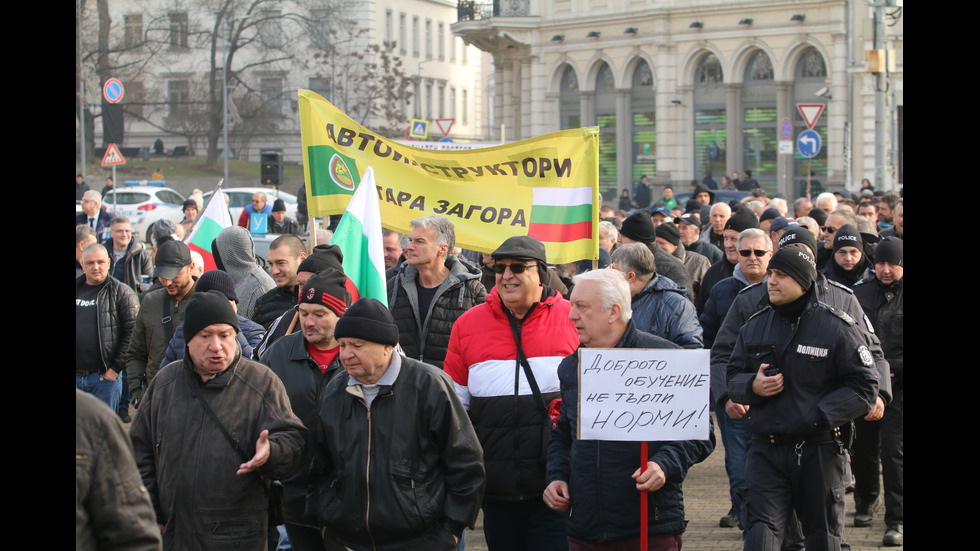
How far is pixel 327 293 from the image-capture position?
19.8ft

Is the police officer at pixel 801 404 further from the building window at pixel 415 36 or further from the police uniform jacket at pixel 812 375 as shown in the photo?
the building window at pixel 415 36

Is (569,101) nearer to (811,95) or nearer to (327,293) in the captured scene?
(811,95)

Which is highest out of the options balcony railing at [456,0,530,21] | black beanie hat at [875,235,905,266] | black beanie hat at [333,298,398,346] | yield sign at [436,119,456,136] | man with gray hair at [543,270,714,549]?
balcony railing at [456,0,530,21]

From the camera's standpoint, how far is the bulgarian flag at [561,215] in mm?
8609

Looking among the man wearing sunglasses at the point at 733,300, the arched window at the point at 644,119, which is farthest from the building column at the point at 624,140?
the man wearing sunglasses at the point at 733,300

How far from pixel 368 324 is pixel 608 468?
120 cm

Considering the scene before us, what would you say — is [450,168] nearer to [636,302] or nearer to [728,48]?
[636,302]

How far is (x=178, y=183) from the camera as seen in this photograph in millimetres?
52969

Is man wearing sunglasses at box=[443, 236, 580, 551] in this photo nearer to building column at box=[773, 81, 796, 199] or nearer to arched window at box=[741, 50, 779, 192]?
building column at box=[773, 81, 796, 199]

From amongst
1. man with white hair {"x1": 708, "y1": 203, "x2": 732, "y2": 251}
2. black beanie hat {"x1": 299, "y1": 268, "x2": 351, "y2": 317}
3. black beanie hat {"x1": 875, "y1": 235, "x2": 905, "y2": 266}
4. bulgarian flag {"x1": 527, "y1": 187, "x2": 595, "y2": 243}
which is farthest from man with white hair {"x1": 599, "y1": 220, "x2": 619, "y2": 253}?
black beanie hat {"x1": 299, "y1": 268, "x2": 351, "y2": 317}

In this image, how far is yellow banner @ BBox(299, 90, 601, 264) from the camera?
28.4ft

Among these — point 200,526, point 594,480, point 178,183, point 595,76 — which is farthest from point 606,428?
point 178,183

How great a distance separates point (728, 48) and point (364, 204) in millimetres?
35716

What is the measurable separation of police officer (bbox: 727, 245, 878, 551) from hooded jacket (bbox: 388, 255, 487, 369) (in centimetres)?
169
